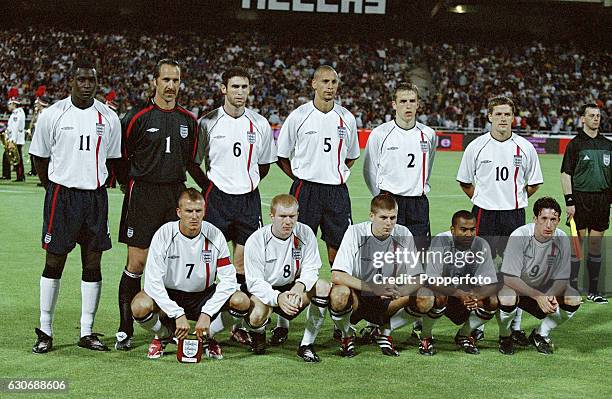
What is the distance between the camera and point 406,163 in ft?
24.9

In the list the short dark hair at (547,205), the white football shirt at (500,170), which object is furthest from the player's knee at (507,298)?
the white football shirt at (500,170)

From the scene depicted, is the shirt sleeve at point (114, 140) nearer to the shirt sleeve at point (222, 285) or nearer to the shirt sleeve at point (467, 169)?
the shirt sleeve at point (222, 285)

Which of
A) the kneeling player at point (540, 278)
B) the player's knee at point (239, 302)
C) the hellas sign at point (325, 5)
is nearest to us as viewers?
the player's knee at point (239, 302)

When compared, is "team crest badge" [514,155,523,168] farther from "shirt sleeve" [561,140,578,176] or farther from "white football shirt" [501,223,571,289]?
"shirt sleeve" [561,140,578,176]

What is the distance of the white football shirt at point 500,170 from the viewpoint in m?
7.74

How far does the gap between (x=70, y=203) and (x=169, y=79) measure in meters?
1.20

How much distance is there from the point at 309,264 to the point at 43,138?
2.19m

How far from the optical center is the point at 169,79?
6.87 m

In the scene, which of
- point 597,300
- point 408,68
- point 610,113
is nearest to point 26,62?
point 408,68

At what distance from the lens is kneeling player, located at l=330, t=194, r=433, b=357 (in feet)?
21.9

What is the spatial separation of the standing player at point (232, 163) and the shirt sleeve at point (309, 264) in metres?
0.62

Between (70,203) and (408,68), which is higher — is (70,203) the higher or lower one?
the lower one

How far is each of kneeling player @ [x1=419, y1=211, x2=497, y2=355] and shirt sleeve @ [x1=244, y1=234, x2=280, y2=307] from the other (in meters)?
1.23

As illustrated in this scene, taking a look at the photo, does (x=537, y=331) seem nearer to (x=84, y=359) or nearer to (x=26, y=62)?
(x=84, y=359)
